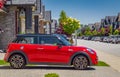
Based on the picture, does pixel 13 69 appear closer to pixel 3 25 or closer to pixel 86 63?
pixel 86 63

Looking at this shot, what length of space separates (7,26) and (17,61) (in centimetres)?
1492

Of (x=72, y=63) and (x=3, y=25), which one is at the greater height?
(x=3, y=25)

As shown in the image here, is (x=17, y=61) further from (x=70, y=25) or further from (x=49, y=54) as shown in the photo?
(x=70, y=25)

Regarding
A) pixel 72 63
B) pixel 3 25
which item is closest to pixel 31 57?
pixel 72 63

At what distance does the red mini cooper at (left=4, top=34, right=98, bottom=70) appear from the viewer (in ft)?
53.7

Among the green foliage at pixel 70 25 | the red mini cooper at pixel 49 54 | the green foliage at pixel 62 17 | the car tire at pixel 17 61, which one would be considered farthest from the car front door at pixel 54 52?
the green foliage at pixel 62 17

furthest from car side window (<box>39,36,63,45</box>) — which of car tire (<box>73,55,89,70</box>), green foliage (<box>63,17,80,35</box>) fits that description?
green foliage (<box>63,17,80,35</box>)

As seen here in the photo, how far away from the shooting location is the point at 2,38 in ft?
102

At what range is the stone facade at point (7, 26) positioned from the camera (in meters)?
30.9

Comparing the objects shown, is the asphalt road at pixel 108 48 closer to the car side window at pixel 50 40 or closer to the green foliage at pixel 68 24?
the car side window at pixel 50 40

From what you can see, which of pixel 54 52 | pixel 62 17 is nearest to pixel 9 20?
pixel 54 52

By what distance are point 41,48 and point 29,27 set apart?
17883 millimetres

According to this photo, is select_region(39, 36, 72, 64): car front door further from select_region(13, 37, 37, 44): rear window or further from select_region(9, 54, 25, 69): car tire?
select_region(9, 54, 25, 69): car tire

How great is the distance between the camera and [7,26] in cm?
3100
